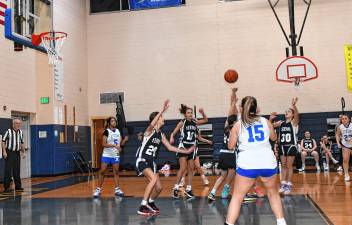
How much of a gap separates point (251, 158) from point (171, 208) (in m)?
2.94

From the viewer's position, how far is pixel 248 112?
451 centimetres

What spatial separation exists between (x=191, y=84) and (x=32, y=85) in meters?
6.21

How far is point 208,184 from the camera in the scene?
10.5 metres

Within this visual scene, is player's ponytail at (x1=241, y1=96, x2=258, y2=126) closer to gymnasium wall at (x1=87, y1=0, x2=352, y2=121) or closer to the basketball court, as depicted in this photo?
the basketball court

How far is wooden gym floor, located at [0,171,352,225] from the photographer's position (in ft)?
19.3

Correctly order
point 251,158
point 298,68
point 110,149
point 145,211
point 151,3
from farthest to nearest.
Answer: point 151,3 < point 298,68 < point 110,149 < point 145,211 < point 251,158

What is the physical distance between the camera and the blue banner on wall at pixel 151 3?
1791 centimetres

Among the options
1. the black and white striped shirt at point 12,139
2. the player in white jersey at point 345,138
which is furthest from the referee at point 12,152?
the player in white jersey at point 345,138

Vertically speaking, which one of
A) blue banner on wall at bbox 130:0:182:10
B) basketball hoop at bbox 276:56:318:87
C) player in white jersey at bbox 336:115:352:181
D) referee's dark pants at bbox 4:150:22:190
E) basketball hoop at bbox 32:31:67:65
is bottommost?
referee's dark pants at bbox 4:150:22:190

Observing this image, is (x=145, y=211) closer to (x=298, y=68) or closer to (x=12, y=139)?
(x=12, y=139)

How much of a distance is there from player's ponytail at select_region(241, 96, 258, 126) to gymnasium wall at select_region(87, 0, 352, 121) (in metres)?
12.6

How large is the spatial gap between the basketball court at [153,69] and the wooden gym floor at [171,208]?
421 centimetres

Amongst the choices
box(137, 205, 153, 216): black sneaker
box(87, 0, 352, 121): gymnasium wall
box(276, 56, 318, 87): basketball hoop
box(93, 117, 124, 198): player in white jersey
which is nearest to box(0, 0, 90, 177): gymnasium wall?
box(87, 0, 352, 121): gymnasium wall

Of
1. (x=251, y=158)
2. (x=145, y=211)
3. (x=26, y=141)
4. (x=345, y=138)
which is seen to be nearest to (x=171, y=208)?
(x=145, y=211)
